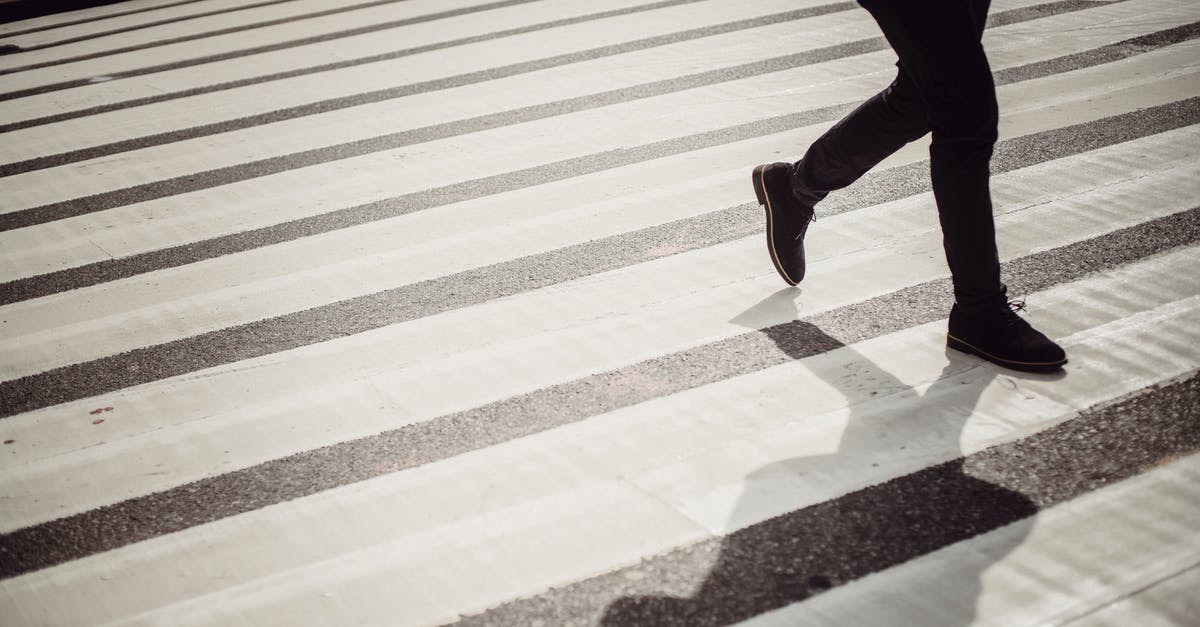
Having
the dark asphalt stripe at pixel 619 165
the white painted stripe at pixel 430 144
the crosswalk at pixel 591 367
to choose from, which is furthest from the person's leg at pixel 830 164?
the white painted stripe at pixel 430 144

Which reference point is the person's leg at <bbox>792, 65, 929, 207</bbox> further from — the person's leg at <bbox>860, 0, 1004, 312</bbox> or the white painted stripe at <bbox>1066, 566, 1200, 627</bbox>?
the white painted stripe at <bbox>1066, 566, 1200, 627</bbox>

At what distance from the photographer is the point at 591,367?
3336 mm

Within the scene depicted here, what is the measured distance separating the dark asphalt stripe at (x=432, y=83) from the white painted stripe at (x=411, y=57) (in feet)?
0.44

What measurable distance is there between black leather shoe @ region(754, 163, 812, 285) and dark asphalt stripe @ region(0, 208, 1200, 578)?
0.24m

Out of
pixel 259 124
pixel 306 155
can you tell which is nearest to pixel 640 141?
pixel 306 155

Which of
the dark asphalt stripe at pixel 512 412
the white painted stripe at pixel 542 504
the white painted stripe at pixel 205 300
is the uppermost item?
the white painted stripe at pixel 205 300

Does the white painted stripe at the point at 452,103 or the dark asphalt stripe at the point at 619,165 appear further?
the white painted stripe at the point at 452,103

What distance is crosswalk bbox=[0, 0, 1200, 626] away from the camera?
2.41 m

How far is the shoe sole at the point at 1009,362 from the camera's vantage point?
10.0 ft

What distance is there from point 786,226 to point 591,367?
0.85 m

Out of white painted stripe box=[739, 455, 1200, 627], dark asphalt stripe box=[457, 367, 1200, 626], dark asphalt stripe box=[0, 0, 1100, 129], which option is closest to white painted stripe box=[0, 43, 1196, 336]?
dark asphalt stripe box=[0, 0, 1100, 129]

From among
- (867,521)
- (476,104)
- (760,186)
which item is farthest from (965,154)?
(476,104)

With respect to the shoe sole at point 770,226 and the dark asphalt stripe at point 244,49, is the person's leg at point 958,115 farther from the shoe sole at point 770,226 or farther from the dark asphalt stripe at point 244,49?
the dark asphalt stripe at point 244,49

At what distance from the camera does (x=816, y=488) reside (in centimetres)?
264
